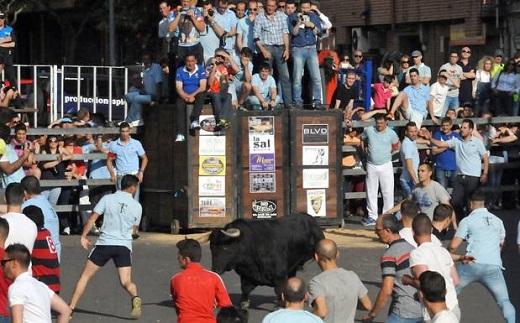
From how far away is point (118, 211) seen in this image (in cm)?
1491

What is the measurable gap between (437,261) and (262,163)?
427 inches

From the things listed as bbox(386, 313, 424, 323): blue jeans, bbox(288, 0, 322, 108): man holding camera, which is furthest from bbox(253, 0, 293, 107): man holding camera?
bbox(386, 313, 424, 323): blue jeans

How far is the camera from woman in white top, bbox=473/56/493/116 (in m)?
25.3

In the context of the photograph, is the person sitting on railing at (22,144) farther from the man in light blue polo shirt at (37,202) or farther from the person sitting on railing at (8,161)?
the man in light blue polo shirt at (37,202)

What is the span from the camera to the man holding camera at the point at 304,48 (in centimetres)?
2225

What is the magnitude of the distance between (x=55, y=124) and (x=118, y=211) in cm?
827

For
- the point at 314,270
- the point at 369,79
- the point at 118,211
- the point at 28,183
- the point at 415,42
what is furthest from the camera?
the point at 415,42

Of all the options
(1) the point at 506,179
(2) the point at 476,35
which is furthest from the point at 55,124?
(2) the point at 476,35

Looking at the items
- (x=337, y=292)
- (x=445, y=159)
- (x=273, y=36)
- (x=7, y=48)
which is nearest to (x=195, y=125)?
(x=273, y=36)

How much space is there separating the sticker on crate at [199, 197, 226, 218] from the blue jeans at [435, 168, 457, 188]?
386 cm

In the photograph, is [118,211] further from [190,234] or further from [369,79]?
[369,79]

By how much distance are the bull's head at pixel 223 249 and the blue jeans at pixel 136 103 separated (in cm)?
791

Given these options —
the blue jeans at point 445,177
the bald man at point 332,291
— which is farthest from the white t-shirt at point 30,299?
the blue jeans at point 445,177

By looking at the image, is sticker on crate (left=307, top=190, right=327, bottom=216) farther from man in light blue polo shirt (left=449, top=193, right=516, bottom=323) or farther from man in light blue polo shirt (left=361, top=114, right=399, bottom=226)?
man in light blue polo shirt (left=449, top=193, right=516, bottom=323)
